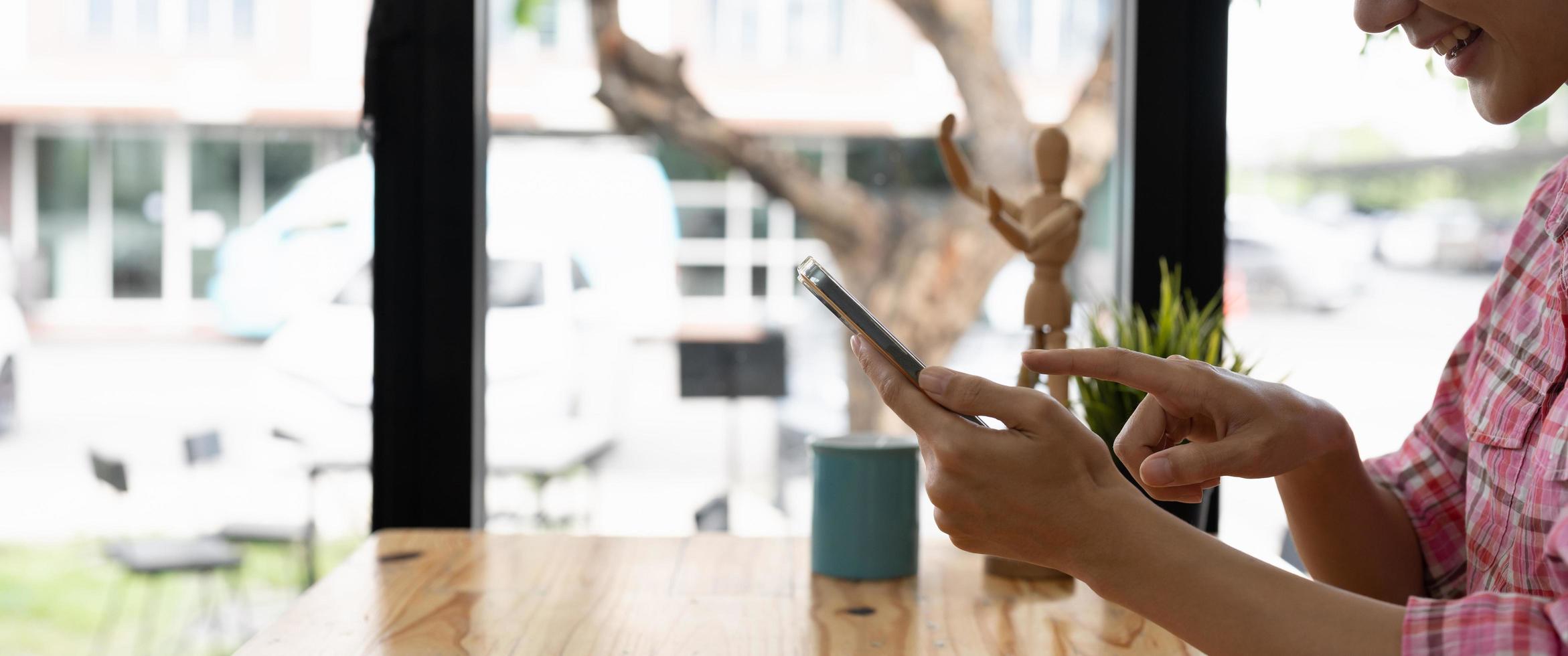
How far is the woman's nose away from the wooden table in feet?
1.52

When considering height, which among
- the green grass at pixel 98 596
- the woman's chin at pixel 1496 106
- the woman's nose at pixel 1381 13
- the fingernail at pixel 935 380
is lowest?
the green grass at pixel 98 596

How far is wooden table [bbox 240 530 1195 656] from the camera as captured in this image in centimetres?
92

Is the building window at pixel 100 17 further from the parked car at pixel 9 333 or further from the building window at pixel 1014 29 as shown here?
the building window at pixel 1014 29

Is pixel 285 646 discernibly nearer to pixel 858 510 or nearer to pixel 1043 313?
pixel 858 510

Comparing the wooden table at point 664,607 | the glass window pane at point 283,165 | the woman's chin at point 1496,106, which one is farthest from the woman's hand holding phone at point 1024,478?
the glass window pane at point 283,165

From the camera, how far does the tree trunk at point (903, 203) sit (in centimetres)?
161

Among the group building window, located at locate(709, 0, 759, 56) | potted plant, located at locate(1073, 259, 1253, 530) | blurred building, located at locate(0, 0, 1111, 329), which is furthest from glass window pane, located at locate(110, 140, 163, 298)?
potted plant, located at locate(1073, 259, 1253, 530)

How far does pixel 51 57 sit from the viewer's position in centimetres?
163

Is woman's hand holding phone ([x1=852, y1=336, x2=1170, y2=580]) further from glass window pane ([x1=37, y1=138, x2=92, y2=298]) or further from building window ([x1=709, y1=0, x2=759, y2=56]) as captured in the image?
glass window pane ([x1=37, y1=138, x2=92, y2=298])

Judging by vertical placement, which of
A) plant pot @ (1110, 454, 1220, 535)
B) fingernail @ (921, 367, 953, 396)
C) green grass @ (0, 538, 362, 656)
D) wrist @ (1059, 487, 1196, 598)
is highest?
fingernail @ (921, 367, 953, 396)

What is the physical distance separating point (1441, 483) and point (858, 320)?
1.84 ft

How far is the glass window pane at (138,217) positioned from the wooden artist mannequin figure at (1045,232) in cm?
108

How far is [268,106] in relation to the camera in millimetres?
1622

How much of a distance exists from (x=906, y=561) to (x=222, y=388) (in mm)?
989
